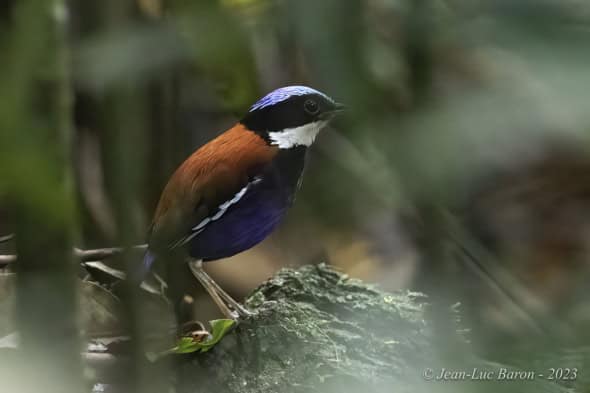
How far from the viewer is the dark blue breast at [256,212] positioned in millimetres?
1508

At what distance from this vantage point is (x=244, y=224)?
152 cm

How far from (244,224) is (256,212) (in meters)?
0.03

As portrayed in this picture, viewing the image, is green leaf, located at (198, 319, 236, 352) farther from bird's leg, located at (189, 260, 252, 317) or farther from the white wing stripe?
the white wing stripe

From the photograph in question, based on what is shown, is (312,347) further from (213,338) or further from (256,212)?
(256,212)

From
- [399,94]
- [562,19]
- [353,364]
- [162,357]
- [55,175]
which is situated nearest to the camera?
[55,175]

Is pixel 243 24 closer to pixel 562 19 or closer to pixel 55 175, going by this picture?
pixel 562 19

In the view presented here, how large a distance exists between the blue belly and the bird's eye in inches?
5.0

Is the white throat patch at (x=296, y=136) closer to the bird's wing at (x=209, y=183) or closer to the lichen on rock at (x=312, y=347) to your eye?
the bird's wing at (x=209, y=183)

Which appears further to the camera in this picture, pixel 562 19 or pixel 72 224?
pixel 562 19

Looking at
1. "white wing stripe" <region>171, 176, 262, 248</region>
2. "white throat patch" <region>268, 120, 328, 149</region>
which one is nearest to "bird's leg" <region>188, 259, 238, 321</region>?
"white wing stripe" <region>171, 176, 262, 248</region>

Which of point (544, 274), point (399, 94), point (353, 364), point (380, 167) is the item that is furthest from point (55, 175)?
point (544, 274)

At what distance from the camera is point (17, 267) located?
0.72 m

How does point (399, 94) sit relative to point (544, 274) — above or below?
above

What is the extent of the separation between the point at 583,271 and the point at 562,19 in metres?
0.25
